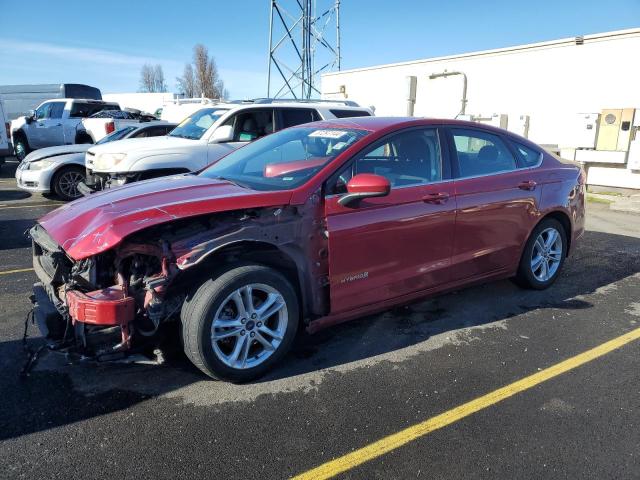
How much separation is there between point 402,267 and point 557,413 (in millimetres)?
1379

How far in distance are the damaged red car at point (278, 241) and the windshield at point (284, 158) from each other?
0.06 ft

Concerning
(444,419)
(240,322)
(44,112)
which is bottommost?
(444,419)

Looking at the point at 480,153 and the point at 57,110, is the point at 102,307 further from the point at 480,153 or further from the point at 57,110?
the point at 57,110

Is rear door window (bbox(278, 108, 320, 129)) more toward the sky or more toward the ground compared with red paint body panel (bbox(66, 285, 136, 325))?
more toward the sky

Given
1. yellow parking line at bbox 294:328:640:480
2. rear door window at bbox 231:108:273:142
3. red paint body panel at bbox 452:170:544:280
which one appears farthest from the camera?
rear door window at bbox 231:108:273:142

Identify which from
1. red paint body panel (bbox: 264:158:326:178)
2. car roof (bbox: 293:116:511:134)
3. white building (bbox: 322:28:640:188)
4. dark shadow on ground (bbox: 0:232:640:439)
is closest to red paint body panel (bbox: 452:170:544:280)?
dark shadow on ground (bbox: 0:232:640:439)

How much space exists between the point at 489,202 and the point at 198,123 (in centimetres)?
579

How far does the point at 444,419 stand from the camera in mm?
2854

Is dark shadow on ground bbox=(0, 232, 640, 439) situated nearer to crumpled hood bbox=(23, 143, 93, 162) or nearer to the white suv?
the white suv

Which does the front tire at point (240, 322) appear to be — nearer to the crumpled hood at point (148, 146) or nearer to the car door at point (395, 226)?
the car door at point (395, 226)

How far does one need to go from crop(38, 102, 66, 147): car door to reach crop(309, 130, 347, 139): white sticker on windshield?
48.0 ft

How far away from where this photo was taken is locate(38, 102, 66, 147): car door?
52.0ft

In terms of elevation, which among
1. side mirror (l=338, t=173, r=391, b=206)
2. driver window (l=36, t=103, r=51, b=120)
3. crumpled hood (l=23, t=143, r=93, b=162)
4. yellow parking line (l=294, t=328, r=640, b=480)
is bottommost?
yellow parking line (l=294, t=328, r=640, b=480)

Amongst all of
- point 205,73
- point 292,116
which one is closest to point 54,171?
point 292,116
